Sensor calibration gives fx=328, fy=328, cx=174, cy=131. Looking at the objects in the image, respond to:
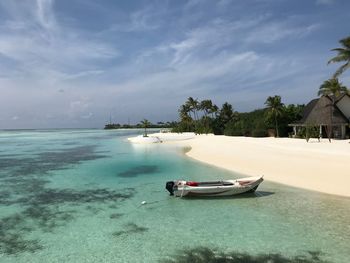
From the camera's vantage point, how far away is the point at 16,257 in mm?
11094

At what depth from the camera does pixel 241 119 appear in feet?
218

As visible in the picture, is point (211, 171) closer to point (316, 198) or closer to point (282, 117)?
point (316, 198)

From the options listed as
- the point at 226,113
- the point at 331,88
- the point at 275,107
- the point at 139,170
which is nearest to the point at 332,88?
the point at 331,88

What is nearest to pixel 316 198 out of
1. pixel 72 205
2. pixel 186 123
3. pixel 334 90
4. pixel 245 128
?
pixel 72 205

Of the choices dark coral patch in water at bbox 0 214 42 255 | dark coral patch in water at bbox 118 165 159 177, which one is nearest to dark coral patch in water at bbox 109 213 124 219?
dark coral patch in water at bbox 0 214 42 255

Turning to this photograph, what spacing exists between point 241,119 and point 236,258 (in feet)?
188

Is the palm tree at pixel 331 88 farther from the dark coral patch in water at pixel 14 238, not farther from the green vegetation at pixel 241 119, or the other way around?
the dark coral patch in water at pixel 14 238

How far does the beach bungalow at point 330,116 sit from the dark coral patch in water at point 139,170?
1003 inches

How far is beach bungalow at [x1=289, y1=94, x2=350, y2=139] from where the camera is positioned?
44.2m

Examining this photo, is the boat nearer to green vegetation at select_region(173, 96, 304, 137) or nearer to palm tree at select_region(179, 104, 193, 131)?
green vegetation at select_region(173, 96, 304, 137)

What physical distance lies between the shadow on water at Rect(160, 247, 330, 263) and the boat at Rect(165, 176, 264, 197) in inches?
281

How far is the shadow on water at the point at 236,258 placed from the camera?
10.4 metres

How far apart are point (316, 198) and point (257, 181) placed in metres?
3.17

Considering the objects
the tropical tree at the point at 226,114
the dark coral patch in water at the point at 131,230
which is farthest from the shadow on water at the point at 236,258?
the tropical tree at the point at 226,114
